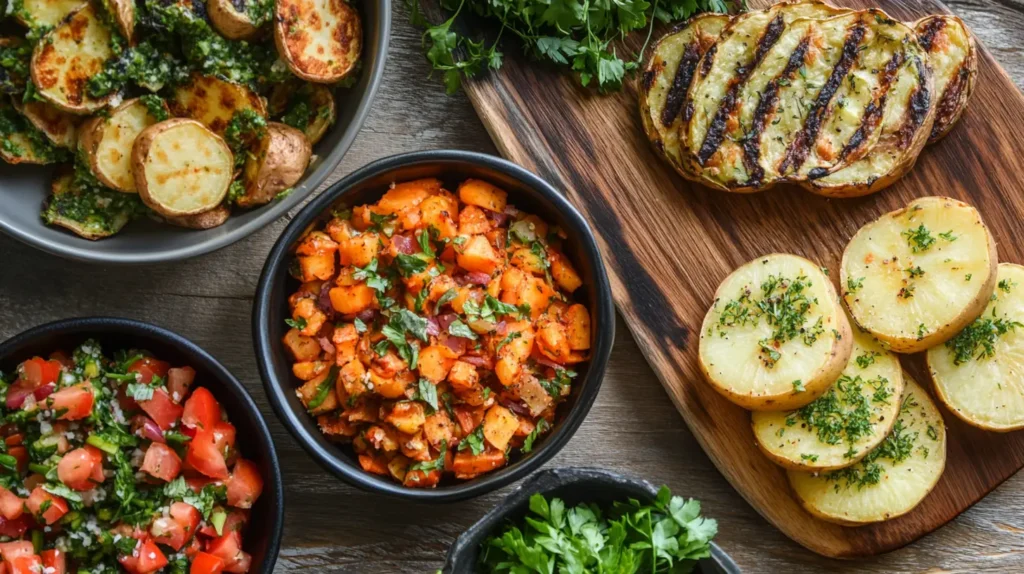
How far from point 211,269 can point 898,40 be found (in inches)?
112

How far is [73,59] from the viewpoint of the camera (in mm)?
2895

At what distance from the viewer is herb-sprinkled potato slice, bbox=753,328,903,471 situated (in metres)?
3.39

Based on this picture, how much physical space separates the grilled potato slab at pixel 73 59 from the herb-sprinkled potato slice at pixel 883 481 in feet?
9.60

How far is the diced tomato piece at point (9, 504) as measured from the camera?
2.97 meters

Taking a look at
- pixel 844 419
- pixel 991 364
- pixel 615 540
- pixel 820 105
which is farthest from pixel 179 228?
pixel 991 364

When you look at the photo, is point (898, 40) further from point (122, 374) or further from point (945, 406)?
point (122, 374)

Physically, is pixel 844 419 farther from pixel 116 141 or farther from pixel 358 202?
pixel 116 141

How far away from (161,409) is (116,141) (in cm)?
92

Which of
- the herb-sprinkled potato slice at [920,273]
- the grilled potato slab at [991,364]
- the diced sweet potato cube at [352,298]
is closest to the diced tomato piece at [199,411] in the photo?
the diced sweet potato cube at [352,298]

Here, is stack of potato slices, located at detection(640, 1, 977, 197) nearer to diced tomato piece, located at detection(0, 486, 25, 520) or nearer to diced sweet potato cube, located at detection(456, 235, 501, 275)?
diced sweet potato cube, located at detection(456, 235, 501, 275)

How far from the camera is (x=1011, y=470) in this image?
Answer: 11.8ft

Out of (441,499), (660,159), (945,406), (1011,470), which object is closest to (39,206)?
(441,499)

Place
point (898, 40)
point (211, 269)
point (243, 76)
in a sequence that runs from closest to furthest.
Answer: point (243, 76) < point (898, 40) < point (211, 269)

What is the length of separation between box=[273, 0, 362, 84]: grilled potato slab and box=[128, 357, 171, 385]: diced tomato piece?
45.4 inches
